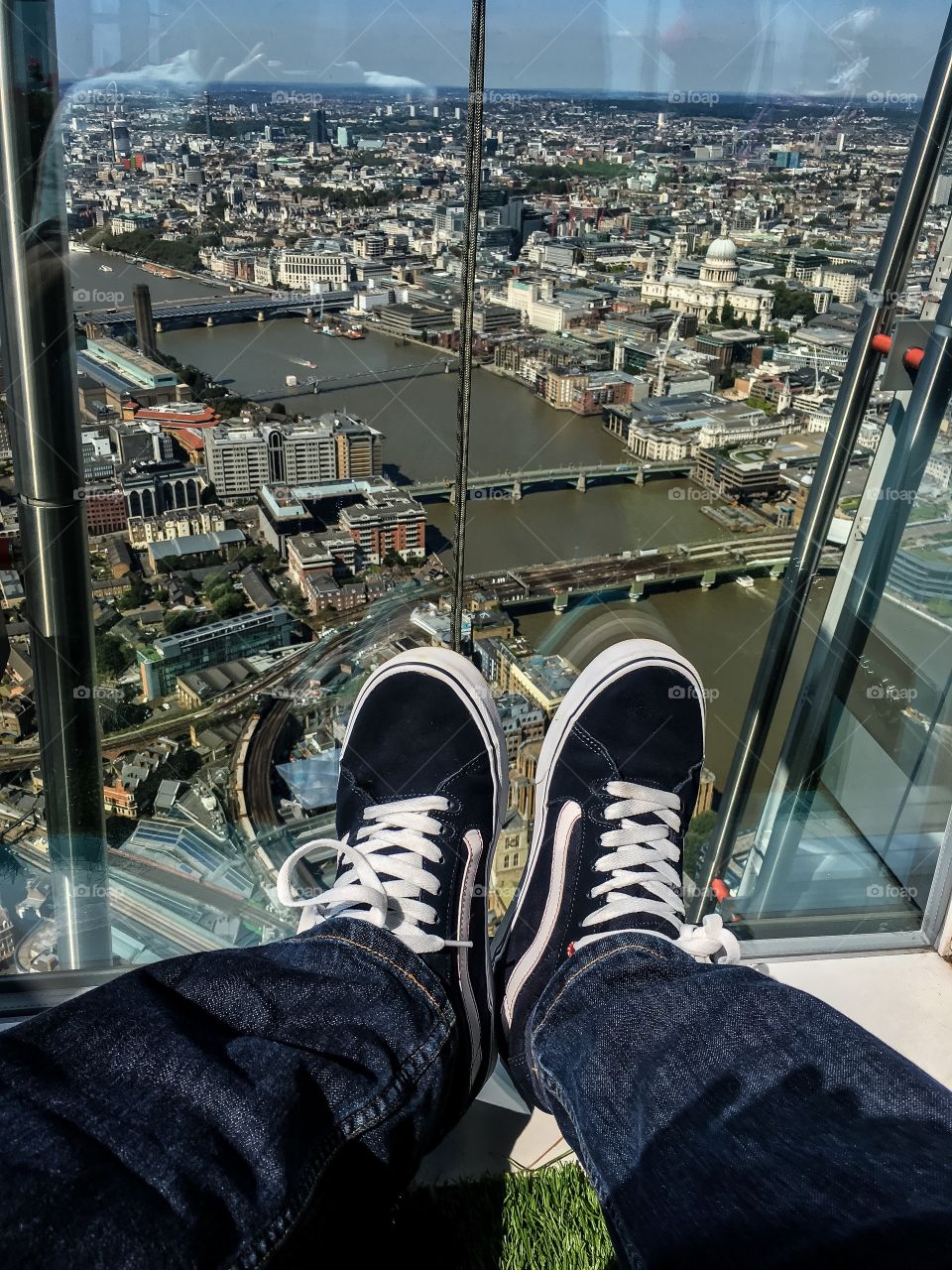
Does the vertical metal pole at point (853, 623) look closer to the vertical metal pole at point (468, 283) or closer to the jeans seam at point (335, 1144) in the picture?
the vertical metal pole at point (468, 283)

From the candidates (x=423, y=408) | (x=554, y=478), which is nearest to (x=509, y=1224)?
(x=423, y=408)

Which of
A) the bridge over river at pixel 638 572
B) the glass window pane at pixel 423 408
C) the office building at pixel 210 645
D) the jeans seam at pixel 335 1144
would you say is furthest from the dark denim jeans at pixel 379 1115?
the bridge over river at pixel 638 572

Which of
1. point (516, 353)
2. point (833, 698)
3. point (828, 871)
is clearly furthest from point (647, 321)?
point (828, 871)

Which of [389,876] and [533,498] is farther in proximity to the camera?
[533,498]

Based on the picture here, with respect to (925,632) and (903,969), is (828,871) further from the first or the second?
(925,632)

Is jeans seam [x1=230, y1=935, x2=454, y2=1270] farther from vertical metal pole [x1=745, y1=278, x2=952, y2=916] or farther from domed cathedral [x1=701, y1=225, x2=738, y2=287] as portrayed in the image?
domed cathedral [x1=701, y1=225, x2=738, y2=287]

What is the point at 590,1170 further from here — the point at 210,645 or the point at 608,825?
the point at 210,645

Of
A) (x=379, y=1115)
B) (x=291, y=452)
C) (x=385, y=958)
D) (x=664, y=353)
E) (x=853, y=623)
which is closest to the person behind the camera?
(x=379, y=1115)

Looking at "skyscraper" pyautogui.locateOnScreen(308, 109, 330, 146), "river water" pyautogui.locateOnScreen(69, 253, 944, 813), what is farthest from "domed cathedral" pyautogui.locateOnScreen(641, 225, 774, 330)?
"skyscraper" pyautogui.locateOnScreen(308, 109, 330, 146)
